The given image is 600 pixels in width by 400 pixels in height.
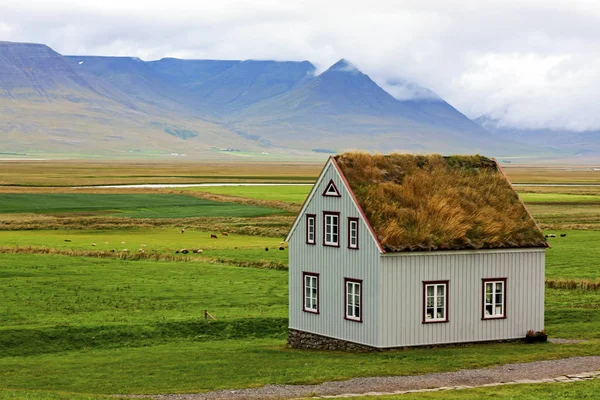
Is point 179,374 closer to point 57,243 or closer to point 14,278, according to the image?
point 14,278

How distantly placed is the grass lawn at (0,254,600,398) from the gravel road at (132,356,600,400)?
1.01 metres

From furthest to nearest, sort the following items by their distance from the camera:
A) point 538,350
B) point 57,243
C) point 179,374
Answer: point 57,243 → point 538,350 → point 179,374

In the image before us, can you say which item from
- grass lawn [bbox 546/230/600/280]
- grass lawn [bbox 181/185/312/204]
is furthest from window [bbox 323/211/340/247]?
grass lawn [bbox 181/185/312/204]

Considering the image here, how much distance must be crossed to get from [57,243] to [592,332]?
5252cm

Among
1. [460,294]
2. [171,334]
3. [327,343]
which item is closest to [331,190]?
[327,343]

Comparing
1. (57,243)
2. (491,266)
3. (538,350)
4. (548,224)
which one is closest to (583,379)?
(538,350)

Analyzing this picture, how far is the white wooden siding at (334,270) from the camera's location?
41.3 metres

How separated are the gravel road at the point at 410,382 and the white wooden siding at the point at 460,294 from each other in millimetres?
5396

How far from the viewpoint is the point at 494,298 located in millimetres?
43312

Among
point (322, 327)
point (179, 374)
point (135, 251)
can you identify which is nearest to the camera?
point (179, 374)

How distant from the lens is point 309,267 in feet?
147

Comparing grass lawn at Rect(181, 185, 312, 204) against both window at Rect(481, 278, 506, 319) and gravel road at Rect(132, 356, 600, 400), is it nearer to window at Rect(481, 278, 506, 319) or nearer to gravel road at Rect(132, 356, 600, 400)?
window at Rect(481, 278, 506, 319)

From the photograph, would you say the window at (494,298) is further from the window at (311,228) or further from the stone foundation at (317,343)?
the window at (311,228)

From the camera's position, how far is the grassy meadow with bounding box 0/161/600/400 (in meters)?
36.8
